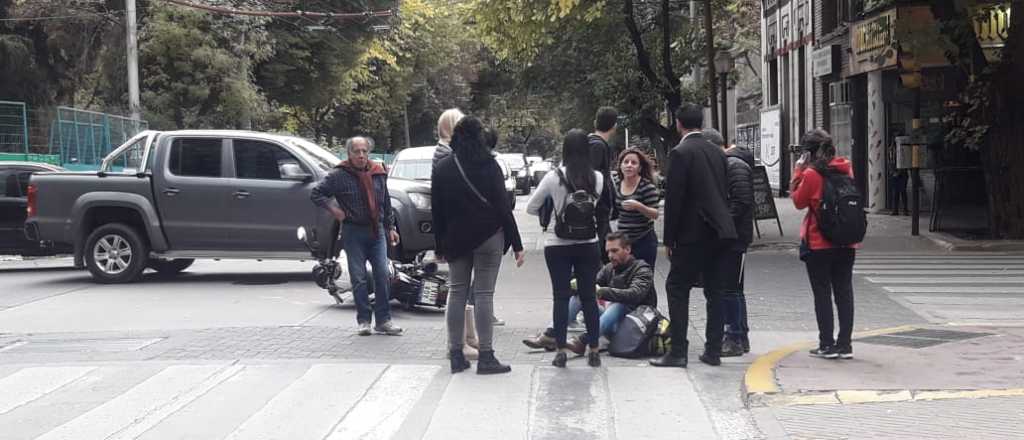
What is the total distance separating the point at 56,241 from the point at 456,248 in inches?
333

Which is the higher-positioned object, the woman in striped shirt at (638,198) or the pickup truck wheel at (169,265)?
the woman in striped shirt at (638,198)

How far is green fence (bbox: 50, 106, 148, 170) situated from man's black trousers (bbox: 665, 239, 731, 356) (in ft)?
62.8

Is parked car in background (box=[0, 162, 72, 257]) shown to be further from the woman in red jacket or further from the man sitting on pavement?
the woman in red jacket

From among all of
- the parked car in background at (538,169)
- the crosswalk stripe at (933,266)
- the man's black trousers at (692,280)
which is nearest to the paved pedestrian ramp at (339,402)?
the man's black trousers at (692,280)

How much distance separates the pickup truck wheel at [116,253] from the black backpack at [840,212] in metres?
9.14

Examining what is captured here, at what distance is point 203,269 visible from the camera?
1672 centimetres

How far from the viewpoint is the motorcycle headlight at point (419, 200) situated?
49.0 feet

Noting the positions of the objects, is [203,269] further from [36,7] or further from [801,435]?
[36,7]

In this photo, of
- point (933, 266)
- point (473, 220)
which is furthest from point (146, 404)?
point (933, 266)

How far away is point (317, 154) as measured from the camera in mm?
14914

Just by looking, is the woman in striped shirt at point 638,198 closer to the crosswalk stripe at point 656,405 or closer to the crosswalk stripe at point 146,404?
the crosswalk stripe at point 656,405

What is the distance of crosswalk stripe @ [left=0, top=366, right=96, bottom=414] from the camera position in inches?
308

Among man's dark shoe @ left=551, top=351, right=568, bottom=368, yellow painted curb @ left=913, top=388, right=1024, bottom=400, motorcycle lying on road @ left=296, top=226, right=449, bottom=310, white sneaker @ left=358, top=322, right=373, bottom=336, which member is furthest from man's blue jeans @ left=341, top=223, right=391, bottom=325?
yellow painted curb @ left=913, top=388, right=1024, bottom=400

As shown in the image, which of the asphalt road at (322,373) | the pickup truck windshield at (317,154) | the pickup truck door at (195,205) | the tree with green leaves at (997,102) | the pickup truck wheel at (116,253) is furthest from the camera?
the tree with green leaves at (997,102)
